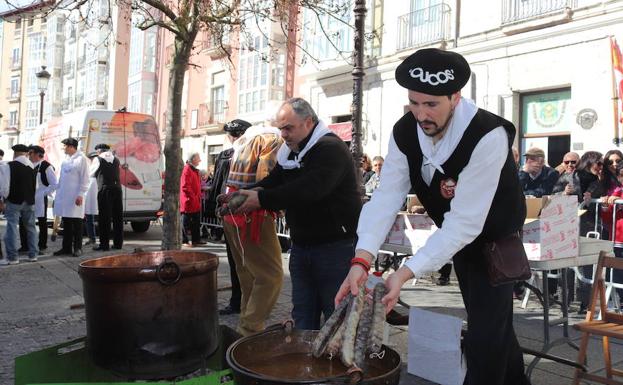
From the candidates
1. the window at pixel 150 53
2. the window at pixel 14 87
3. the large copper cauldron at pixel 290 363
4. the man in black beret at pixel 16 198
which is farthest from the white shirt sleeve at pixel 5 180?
the window at pixel 14 87

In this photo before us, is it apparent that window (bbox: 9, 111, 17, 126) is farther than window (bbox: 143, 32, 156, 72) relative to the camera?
Yes

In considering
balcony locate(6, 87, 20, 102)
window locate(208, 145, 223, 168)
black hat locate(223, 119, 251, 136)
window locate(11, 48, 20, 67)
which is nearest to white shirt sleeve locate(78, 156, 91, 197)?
black hat locate(223, 119, 251, 136)

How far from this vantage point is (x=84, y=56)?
43.5 m

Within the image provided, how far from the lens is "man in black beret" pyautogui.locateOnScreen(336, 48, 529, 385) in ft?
7.24

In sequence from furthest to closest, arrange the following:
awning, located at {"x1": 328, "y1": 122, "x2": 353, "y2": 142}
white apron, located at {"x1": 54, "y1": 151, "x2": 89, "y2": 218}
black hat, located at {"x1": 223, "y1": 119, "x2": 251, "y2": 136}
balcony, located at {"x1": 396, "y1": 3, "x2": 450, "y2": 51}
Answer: awning, located at {"x1": 328, "y1": 122, "x2": 353, "y2": 142}, balcony, located at {"x1": 396, "y1": 3, "x2": 450, "y2": 51}, white apron, located at {"x1": 54, "y1": 151, "x2": 89, "y2": 218}, black hat, located at {"x1": 223, "y1": 119, "x2": 251, "y2": 136}

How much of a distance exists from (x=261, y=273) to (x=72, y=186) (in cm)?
647

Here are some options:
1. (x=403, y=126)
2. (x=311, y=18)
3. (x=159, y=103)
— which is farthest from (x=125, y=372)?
(x=159, y=103)

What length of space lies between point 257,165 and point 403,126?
81.9 inches

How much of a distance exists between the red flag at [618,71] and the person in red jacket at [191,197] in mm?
7779

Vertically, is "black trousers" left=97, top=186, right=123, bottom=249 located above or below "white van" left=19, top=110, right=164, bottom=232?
below

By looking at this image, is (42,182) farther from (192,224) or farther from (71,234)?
(192,224)

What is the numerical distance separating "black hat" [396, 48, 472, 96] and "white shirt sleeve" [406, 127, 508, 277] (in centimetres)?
26

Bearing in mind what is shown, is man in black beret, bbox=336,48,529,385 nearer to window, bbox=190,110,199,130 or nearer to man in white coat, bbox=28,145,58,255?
man in white coat, bbox=28,145,58,255

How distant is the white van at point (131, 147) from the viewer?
39.1ft
